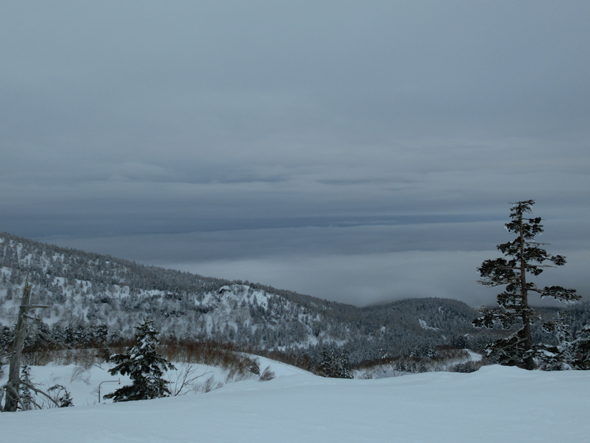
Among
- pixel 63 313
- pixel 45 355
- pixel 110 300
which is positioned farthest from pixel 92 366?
pixel 110 300

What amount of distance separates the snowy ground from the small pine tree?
11303mm

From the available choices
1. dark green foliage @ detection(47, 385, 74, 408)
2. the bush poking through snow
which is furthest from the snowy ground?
the bush poking through snow

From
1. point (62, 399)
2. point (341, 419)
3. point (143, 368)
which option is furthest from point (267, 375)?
point (341, 419)

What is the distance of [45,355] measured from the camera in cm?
3269

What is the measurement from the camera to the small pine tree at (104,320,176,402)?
16.9m

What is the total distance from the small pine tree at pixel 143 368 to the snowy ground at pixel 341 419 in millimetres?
11303

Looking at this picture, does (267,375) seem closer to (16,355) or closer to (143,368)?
(143,368)

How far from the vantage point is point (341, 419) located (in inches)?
225

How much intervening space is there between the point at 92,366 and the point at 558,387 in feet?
103

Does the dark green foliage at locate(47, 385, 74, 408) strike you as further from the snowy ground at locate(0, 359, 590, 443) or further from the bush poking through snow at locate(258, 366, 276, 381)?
the bush poking through snow at locate(258, 366, 276, 381)

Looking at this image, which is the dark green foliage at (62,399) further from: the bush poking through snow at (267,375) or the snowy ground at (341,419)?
the bush poking through snow at (267,375)

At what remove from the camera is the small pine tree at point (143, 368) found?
664 inches

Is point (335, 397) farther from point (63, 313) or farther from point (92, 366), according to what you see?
point (63, 313)

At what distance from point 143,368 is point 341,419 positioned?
1433 centimetres
